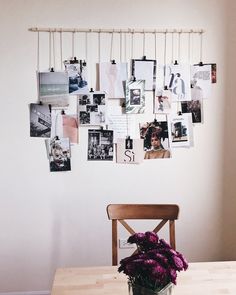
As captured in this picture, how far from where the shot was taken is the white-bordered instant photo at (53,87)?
2.35 m

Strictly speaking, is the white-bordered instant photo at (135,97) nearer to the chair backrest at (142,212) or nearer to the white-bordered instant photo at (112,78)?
the white-bordered instant photo at (112,78)

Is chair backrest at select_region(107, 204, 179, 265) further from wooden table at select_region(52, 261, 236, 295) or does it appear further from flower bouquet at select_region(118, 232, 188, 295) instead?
flower bouquet at select_region(118, 232, 188, 295)

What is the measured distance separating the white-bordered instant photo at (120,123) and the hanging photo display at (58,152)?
0.34 metres

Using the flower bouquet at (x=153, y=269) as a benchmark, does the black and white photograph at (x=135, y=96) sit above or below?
above

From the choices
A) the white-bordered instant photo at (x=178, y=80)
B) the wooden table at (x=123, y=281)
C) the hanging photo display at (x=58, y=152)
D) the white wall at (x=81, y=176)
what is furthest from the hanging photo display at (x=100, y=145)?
the wooden table at (x=123, y=281)

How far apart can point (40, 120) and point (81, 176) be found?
494 mm

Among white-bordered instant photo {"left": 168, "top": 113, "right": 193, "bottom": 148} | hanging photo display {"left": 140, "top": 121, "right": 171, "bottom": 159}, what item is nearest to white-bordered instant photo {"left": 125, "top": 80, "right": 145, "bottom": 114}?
hanging photo display {"left": 140, "top": 121, "right": 171, "bottom": 159}

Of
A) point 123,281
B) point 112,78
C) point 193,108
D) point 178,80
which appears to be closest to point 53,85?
point 112,78

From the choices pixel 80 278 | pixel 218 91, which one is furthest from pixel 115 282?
pixel 218 91

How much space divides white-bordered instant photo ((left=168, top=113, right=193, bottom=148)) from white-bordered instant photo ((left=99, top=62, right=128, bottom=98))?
1.40ft

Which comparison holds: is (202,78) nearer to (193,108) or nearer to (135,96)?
(193,108)

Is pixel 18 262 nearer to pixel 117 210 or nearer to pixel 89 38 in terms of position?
pixel 117 210

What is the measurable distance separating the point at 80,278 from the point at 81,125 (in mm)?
1193

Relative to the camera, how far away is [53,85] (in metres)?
2.36
